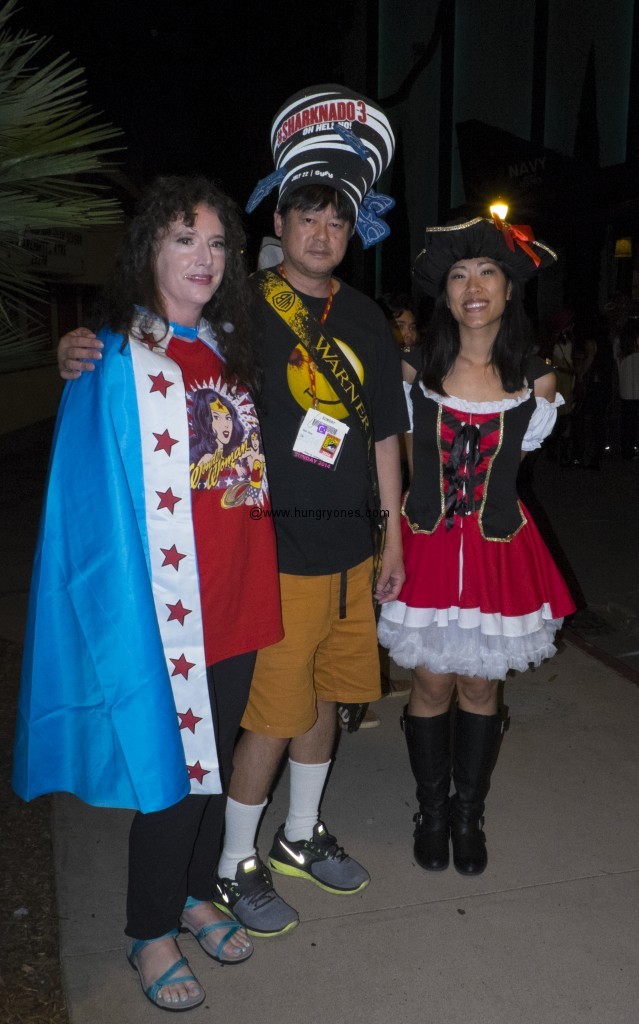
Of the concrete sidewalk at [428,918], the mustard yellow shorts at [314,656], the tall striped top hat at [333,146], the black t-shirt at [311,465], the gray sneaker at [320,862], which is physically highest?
the tall striped top hat at [333,146]

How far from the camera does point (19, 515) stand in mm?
7793

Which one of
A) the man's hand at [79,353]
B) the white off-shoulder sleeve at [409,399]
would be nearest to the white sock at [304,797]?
the white off-shoulder sleeve at [409,399]

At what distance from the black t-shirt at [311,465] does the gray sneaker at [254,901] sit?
938mm

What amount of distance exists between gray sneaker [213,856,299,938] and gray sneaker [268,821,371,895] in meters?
0.15

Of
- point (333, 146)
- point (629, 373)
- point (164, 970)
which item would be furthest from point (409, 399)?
point (629, 373)

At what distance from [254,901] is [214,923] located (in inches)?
6.3

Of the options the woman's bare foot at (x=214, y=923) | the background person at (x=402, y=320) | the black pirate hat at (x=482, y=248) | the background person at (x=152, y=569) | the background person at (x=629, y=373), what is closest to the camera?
the background person at (x=152, y=569)

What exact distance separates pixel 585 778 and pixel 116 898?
176 centimetres

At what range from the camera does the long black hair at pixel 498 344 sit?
272 centimetres

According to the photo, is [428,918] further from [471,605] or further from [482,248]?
[482,248]

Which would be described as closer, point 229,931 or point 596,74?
point 229,931

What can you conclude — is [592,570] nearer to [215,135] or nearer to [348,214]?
[348,214]

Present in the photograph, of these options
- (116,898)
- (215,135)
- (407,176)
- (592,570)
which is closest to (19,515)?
(592,570)

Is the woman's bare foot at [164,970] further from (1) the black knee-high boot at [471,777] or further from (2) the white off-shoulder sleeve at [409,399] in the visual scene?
(2) the white off-shoulder sleeve at [409,399]
